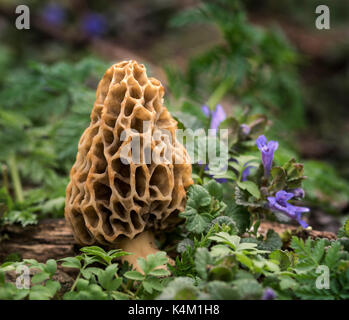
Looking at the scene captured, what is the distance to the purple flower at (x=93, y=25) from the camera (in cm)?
936

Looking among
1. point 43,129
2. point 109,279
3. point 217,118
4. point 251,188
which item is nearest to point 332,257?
point 251,188

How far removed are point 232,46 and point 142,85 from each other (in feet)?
9.24

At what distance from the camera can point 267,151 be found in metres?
2.53

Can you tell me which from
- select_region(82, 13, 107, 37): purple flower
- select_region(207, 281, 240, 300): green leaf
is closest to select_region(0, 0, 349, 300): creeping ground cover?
select_region(207, 281, 240, 300): green leaf

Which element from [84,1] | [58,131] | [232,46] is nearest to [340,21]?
[84,1]

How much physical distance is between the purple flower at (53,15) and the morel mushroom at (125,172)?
7.46 metres

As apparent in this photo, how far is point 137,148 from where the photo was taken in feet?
7.95

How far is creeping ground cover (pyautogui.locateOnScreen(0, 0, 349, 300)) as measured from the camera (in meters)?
1.95

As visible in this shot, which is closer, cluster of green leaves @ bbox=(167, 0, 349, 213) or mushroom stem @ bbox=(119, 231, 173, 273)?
mushroom stem @ bbox=(119, 231, 173, 273)

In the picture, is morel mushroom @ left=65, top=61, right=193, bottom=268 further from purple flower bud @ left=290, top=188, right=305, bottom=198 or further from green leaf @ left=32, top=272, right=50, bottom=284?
purple flower bud @ left=290, top=188, right=305, bottom=198

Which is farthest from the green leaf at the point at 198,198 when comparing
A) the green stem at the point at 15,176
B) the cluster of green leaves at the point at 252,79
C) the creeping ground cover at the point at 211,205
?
the green stem at the point at 15,176

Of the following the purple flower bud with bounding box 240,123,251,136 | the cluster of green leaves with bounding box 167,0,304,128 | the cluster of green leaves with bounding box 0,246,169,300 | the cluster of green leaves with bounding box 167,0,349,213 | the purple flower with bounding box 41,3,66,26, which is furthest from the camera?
the purple flower with bounding box 41,3,66,26

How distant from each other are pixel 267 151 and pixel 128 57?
621cm

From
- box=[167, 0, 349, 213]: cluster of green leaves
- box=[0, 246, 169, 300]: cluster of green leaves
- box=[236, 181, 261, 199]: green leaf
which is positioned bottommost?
box=[0, 246, 169, 300]: cluster of green leaves
